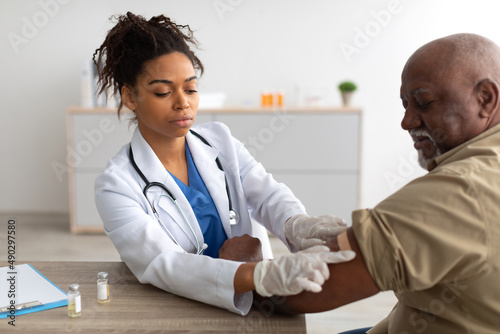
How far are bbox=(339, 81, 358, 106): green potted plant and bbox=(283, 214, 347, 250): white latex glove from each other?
2.84 m

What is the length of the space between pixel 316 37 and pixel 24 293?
3.66m

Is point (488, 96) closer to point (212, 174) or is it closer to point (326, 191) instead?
point (212, 174)

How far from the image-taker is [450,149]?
1176 mm

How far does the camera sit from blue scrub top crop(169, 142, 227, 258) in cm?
161

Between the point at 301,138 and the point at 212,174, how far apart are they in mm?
2589

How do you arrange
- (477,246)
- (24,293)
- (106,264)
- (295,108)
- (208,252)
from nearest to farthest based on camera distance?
(477,246) → (24,293) → (106,264) → (208,252) → (295,108)

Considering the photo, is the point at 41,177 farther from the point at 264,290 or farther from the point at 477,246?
the point at 477,246

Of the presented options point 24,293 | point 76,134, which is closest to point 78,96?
point 76,134

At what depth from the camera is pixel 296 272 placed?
1.09m

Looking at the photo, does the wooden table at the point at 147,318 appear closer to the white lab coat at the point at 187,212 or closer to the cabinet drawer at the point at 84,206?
the white lab coat at the point at 187,212

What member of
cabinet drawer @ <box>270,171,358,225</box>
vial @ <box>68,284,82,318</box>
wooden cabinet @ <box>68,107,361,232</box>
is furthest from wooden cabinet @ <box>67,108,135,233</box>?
vial @ <box>68,284,82,318</box>

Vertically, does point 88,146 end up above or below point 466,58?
below

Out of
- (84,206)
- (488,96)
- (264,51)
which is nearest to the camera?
(488,96)

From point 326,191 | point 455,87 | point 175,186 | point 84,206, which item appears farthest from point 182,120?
point 84,206
